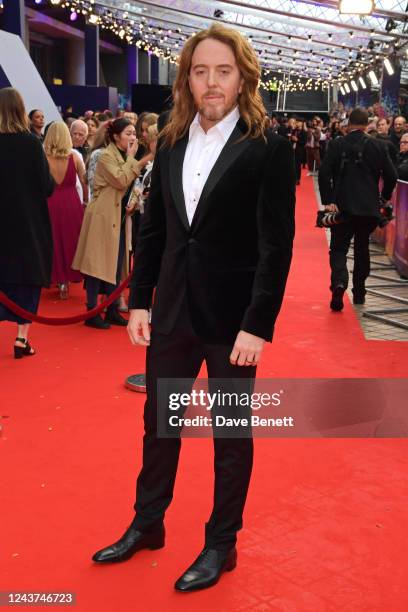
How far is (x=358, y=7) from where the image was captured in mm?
15891

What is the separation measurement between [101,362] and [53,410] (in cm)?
90

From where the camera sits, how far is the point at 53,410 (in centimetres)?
400

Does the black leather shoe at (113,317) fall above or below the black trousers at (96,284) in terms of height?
below

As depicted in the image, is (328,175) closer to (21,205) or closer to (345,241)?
(345,241)

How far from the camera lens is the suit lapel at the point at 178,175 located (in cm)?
→ 227

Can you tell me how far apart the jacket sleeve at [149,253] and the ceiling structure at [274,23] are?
17.1 meters

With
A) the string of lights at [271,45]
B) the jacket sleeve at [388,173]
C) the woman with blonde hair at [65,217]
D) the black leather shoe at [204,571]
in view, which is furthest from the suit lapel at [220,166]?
the string of lights at [271,45]

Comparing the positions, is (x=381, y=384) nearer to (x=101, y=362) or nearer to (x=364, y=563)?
(x=101, y=362)

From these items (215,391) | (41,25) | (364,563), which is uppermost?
(41,25)

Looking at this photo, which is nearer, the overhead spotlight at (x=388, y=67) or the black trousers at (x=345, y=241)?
the black trousers at (x=345, y=241)

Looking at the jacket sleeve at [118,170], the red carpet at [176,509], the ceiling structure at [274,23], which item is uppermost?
the ceiling structure at [274,23]

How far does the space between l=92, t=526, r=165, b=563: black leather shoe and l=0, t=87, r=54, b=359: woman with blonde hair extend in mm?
2371

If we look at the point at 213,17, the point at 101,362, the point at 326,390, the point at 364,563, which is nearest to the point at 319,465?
the point at 364,563

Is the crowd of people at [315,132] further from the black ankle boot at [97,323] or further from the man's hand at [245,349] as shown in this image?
the man's hand at [245,349]
